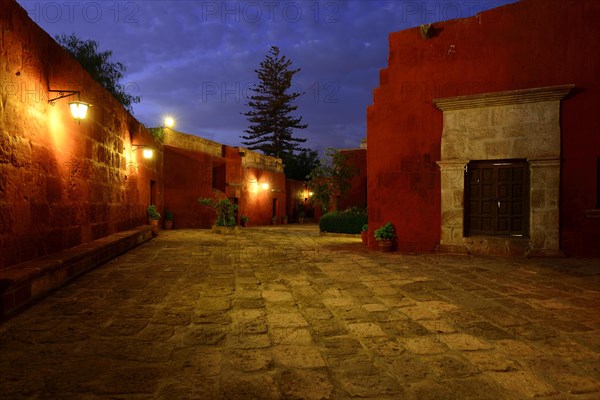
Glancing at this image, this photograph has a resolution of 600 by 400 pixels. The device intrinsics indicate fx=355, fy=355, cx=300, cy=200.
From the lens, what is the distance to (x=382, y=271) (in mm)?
5395

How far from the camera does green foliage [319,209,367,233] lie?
11637 millimetres

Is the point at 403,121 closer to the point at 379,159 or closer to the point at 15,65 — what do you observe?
the point at 379,159

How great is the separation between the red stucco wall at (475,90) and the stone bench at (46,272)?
5.45m

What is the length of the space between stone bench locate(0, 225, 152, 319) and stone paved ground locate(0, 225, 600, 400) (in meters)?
0.17

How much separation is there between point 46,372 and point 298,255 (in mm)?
5217

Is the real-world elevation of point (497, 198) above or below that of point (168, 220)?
above

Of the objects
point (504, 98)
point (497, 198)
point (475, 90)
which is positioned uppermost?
point (475, 90)

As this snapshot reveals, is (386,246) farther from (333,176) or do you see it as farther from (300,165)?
(300,165)

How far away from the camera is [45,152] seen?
4.45 meters

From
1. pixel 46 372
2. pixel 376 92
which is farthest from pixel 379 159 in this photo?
pixel 46 372

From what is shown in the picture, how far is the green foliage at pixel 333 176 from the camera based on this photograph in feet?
44.3

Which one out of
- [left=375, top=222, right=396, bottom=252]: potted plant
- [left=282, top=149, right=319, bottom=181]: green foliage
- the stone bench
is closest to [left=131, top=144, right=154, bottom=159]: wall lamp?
the stone bench

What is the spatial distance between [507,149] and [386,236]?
289cm

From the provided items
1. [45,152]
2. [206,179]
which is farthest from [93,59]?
[45,152]
